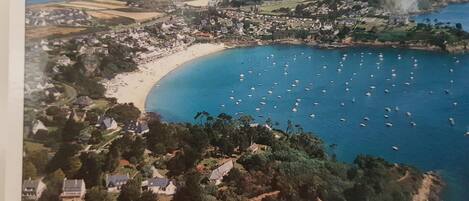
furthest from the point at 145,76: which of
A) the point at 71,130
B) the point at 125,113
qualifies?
the point at 71,130

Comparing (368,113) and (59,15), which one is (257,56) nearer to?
(368,113)

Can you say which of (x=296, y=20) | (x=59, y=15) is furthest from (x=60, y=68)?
(x=296, y=20)

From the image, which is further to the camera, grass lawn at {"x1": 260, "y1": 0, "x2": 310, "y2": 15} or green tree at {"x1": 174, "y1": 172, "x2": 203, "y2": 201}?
grass lawn at {"x1": 260, "y1": 0, "x2": 310, "y2": 15}

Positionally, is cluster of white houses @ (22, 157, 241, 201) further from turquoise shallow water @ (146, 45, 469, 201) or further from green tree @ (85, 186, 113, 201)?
turquoise shallow water @ (146, 45, 469, 201)

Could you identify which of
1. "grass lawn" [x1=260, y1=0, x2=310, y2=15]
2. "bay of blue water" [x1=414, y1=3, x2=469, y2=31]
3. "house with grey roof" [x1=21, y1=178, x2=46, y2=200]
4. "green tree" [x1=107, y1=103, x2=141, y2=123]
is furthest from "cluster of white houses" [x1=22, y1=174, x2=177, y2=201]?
"bay of blue water" [x1=414, y1=3, x2=469, y2=31]

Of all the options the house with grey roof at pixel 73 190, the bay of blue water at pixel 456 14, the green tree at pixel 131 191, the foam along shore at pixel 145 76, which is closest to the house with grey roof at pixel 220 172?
the green tree at pixel 131 191

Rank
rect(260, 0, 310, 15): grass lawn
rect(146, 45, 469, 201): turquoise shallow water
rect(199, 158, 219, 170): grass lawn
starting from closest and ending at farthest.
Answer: rect(146, 45, 469, 201): turquoise shallow water
rect(199, 158, 219, 170): grass lawn
rect(260, 0, 310, 15): grass lawn
